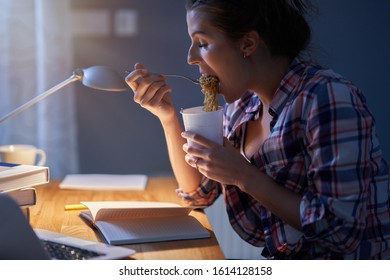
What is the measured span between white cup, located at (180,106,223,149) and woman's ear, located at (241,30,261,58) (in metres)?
0.16

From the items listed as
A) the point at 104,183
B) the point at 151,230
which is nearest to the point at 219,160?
the point at 151,230

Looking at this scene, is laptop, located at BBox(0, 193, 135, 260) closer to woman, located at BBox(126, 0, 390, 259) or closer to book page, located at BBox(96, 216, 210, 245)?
book page, located at BBox(96, 216, 210, 245)

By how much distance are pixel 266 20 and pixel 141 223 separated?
1.57 feet

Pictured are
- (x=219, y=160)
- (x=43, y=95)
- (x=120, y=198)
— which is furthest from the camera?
(x=120, y=198)

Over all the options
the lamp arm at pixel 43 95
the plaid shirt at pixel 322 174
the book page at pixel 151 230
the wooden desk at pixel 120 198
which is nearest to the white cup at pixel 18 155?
the wooden desk at pixel 120 198

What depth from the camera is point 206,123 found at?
110 centimetres

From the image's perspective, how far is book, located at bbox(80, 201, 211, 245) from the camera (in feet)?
3.48

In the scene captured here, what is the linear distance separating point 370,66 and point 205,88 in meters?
1.01

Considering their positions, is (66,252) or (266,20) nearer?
(66,252)

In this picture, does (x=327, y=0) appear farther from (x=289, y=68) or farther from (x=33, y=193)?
(x=33, y=193)

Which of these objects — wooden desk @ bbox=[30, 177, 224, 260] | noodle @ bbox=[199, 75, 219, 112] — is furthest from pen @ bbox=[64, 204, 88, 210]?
noodle @ bbox=[199, 75, 219, 112]

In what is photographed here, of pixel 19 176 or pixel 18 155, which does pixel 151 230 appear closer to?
pixel 19 176

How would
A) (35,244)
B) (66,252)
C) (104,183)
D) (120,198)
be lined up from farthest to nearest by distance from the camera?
(104,183), (120,198), (66,252), (35,244)
